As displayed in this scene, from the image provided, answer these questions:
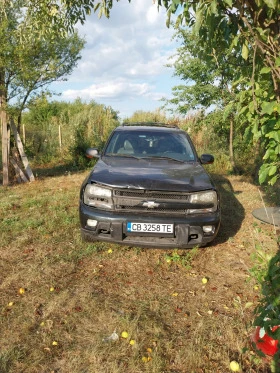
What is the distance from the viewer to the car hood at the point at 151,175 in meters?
3.85

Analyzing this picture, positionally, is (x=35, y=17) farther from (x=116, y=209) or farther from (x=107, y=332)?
(x=107, y=332)

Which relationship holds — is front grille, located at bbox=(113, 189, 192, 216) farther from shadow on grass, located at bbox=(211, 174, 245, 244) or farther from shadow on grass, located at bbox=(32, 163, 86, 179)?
shadow on grass, located at bbox=(32, 163, 86, 179)

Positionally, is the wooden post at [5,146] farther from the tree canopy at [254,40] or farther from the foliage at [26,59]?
the tree canopy at [254,40]

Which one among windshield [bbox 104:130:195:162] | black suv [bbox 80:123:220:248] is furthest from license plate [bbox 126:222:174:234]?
windshield [bbox 104:130:195:162]

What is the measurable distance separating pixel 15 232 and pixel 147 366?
3.31 m

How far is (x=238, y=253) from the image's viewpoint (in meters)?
4.41

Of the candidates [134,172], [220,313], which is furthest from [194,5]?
[220,313]

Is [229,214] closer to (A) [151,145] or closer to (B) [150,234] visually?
(A) [151,145]

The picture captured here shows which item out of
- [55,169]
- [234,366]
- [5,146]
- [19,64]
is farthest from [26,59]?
[234,366]

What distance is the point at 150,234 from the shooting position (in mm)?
3730

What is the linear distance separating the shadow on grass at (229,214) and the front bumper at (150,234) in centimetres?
107

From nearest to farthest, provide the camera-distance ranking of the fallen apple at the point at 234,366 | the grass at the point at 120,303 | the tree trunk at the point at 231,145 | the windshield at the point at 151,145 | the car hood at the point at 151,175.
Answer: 1. the fallen apple at the point at 234,366
2. the grass at the point at 120,303
3. the car hood at the point at 151,175
4. the windshield at the point at 151,145
5. the tree trunk at the point at 231,145

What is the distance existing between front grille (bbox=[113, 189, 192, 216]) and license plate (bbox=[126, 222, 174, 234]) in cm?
16

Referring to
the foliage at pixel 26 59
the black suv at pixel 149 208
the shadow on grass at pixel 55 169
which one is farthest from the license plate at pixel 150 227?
the shadow on grass at pixel 55 169
